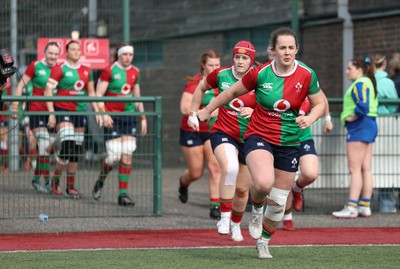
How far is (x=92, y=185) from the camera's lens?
12.8 metres

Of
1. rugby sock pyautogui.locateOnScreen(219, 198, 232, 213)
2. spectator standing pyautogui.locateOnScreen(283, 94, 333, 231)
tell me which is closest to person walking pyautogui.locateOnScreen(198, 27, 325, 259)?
rugby sock pyautogui.locateOnScreen(219, 198, 232, 213)

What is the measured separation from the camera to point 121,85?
45.1ft

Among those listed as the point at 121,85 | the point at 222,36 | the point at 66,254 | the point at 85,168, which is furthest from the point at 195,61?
the point at 66,254

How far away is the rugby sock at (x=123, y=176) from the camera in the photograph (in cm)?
1304

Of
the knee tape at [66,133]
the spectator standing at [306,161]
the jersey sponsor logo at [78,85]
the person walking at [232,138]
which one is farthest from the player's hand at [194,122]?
the jersey sponsor logo at [78,85]

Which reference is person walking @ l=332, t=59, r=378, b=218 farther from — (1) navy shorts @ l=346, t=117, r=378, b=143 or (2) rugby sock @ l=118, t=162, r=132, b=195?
(2) rugby sock @ l=118, t=162, r=132, b=195

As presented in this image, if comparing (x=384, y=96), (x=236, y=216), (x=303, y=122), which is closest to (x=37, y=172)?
(x=236, y=216)

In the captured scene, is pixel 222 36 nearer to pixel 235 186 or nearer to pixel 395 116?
pixel 395 116

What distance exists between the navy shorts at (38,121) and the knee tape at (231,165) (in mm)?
2766

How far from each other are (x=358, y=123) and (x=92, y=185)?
3386mm

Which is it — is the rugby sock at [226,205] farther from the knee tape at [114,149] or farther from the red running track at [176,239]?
the knee tape at [114,149]

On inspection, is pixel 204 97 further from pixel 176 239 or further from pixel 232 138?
pixel 176 239

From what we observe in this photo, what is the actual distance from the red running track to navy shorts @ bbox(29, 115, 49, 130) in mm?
1621

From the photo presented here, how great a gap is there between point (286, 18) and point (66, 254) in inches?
449
